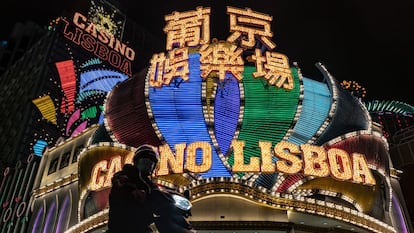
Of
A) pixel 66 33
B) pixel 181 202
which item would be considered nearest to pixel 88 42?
pixel 66 33

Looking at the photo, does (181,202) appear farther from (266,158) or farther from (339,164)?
(339,164)

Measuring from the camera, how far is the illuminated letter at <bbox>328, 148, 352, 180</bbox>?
19.9m

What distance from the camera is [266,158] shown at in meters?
19.6

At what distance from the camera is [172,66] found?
2377cm

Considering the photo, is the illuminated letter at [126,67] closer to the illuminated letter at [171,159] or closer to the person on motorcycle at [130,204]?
the illuminated letter at [171,159]

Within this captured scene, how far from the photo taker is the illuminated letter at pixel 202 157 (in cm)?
1919

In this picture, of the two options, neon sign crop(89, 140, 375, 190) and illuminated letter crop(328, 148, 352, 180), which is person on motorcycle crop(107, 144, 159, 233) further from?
illuminated letter crop(328, 148, 352, 180)

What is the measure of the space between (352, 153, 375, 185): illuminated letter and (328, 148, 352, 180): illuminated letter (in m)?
0.31

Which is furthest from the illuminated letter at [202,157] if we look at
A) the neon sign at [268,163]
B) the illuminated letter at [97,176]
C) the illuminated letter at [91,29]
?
the illuminated letter at [91,29]

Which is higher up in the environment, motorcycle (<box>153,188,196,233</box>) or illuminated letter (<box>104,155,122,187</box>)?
illuminated letter (<box>104,155,122,187</box>)

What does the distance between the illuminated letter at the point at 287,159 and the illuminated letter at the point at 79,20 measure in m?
39.6

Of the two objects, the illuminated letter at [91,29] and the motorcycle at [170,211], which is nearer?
the motorcycle at [170,211]

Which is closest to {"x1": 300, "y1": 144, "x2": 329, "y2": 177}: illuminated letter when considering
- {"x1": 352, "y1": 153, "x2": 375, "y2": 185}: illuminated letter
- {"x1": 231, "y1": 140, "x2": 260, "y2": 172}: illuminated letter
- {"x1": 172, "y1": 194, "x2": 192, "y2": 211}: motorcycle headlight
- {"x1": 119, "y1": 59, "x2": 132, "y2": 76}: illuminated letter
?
{"x1": 352, "y1": 153, "x2": 375, "y2": 185}: illuminated letter

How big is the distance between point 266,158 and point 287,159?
100 centimetres
